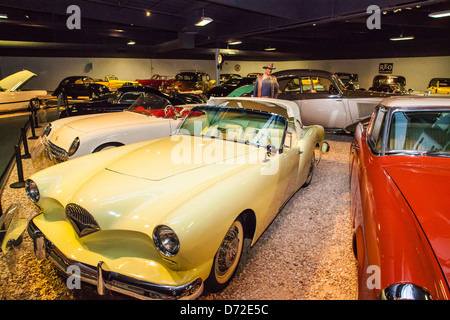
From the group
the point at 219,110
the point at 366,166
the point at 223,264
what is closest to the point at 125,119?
the point at 219,110

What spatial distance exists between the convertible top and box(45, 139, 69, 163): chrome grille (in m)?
2.34

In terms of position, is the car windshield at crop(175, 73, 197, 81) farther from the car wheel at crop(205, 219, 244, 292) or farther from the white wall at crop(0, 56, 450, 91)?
the car wheel at crop(205, 219, 244, 292)

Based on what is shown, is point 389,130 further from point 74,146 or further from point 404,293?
point 74,146

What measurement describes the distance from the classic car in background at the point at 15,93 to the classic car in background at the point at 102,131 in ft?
21.4

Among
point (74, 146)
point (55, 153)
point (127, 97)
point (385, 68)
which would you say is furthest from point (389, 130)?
point (385, 68)

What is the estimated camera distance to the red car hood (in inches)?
63.9

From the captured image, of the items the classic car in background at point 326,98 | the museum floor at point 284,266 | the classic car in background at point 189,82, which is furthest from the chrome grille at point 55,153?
the classic car in background at point 189,82

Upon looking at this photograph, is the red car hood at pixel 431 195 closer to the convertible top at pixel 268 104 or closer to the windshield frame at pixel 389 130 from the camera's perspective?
the windshield frame at pixel 389 130

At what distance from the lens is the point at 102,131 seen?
440 cm

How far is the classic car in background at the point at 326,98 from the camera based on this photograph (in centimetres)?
725

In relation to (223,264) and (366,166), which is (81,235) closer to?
(223,264)

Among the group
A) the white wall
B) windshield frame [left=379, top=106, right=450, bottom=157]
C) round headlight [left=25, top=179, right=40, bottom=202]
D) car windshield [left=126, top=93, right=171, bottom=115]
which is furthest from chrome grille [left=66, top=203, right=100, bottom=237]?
the white wall

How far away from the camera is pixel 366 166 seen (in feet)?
9.09

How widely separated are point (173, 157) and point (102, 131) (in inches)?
81.5
